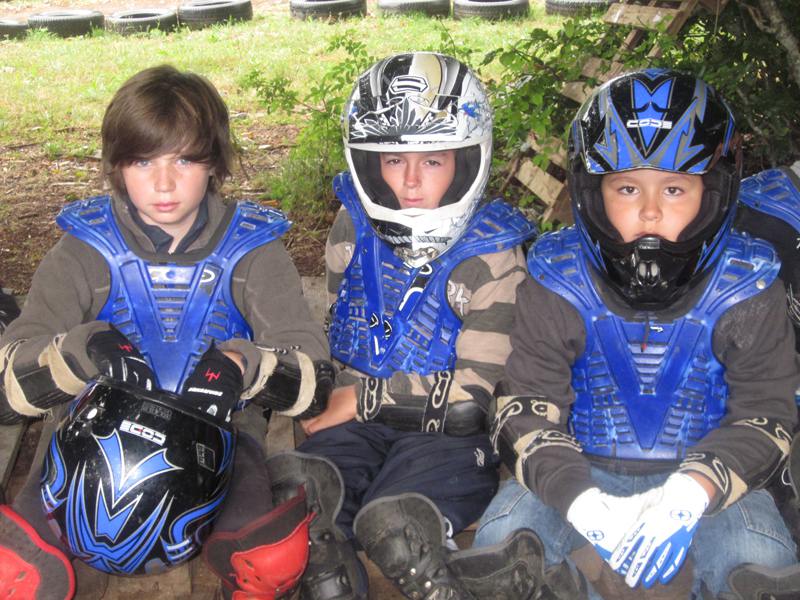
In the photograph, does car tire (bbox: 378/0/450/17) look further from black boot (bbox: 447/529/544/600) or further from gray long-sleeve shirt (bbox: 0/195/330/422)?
black boot (bbox: 447/529/544/600)

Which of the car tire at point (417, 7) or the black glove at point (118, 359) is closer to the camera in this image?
the black glove at point (118, 359)

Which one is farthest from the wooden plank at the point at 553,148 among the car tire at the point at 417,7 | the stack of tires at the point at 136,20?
the stack of tires at the point at 136,20

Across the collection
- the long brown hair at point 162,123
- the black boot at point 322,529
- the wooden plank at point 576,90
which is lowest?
the black boot at point 322,529

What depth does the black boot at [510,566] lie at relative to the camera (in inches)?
114

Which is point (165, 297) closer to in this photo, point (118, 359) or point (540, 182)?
point (118, 359)

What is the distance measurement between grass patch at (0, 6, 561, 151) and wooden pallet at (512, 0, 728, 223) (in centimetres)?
181

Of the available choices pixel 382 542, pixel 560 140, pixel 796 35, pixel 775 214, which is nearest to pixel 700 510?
pixel 382 542

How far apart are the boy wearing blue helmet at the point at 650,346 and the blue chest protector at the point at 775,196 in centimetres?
34

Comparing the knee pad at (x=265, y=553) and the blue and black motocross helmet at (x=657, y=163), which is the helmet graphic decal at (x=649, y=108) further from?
the knee pad at (x=265, y=553)

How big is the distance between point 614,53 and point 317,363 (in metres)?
3.47

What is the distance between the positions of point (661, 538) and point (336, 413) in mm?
1321

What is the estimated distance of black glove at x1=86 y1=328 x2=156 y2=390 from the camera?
299 centimetres

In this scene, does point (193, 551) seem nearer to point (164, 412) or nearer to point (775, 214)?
point (164, 412)

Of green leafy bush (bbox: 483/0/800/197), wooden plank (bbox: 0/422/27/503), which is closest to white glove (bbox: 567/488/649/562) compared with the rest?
wooden plank (bbox: 0/422/27/503)
